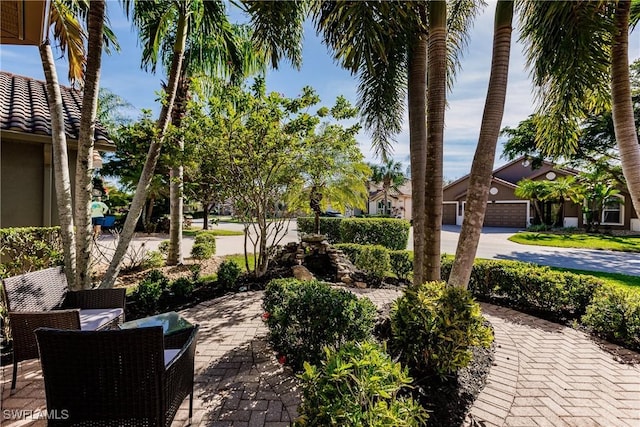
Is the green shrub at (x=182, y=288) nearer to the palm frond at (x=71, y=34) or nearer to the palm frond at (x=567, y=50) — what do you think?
the palm frond at (x=71, y=34)

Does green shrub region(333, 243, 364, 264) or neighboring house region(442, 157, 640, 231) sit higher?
neighboring house region(442, 157, 640, 231)

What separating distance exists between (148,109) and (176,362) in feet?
17.8

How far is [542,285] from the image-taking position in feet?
17.6

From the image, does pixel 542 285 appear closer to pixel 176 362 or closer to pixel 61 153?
pixel 176 362

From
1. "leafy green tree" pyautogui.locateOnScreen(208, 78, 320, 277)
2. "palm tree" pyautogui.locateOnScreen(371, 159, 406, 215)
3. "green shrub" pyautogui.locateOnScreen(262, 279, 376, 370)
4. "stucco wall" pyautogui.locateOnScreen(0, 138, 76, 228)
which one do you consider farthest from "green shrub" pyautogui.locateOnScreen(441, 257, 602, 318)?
"palm tree" pyautogui.locateOnScreen(371, 159, 406, 215)

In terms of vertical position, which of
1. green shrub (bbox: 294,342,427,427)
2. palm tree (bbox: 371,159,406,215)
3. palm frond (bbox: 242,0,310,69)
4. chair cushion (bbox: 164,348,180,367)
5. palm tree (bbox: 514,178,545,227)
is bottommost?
chair cushion (bbox: 164,348,180,367)

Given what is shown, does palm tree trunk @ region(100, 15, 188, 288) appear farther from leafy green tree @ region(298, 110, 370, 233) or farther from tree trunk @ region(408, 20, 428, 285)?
tree trunk @ region(408, 20, 428, 285)

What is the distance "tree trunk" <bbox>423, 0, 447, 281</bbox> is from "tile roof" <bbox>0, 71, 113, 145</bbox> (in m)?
6.94

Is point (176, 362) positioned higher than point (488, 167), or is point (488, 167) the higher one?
point (488, 167)

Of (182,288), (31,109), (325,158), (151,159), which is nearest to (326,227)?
(325,158)

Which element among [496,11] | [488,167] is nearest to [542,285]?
[488,167]

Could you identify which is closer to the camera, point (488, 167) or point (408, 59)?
point (488, 167)

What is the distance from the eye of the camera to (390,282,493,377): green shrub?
2961 millimetres

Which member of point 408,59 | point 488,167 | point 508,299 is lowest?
point 508,299
